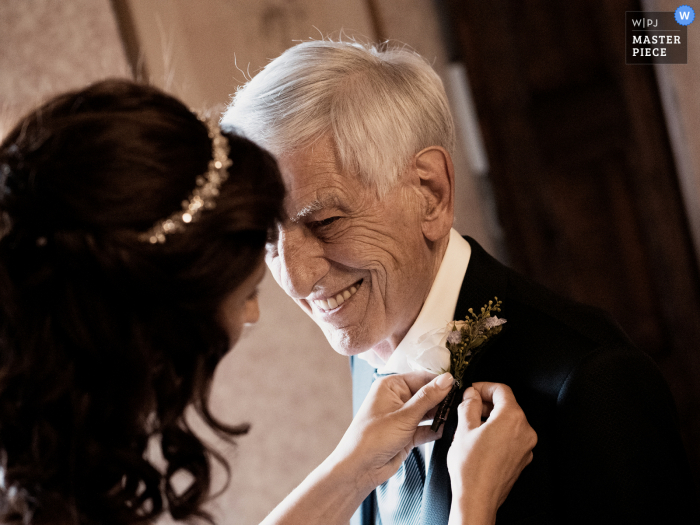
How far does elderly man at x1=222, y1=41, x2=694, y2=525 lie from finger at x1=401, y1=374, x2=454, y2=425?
2.4 inches

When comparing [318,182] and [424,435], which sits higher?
[318,182]

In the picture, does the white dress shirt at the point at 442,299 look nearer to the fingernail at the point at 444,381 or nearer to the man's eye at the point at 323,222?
the fingernail at the point at 444,381

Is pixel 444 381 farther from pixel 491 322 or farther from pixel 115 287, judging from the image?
pixel 115 287

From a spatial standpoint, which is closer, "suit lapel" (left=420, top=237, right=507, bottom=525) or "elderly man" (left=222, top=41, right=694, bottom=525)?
"elderly man" (left=222, top=41, right=694, bottom=525)

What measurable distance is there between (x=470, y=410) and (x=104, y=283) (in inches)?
27.4

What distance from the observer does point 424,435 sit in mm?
1311

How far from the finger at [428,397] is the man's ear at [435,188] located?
12.4 inches

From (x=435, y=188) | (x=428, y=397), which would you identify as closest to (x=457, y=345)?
(x=428, y=397)

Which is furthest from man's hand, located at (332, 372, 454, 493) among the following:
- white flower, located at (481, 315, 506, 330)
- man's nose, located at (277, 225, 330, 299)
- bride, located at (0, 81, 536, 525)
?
bride, located at (0, 81, 536, 525)

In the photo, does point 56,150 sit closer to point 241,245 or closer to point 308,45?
point 241,245

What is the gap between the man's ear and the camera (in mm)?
1341

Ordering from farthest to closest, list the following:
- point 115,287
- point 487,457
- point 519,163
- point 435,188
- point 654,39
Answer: point 519,163
point 654,39
point 435,188
point 487,457
point 115,287

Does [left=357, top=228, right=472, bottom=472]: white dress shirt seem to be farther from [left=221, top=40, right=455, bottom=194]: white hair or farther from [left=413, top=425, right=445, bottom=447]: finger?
[left=221, top=40, right=455, bottom=194]: white hair

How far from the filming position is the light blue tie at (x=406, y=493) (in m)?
1.40
